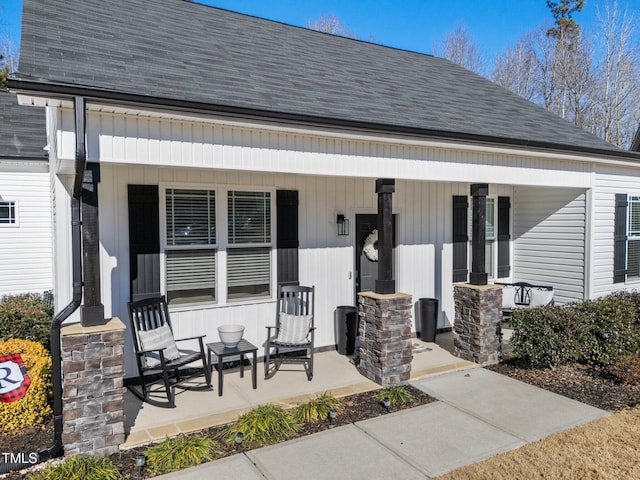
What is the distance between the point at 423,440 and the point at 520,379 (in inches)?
87.8

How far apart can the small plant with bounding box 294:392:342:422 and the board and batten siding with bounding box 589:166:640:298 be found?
18.6 ft

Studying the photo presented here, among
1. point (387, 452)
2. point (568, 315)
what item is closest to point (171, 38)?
A: point (387, 452)

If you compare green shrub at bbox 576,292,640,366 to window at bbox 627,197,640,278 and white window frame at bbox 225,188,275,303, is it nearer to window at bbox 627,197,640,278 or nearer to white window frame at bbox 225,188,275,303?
window at bbox 627,197,640,278

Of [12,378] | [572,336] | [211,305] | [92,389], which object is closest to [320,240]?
[211,305]

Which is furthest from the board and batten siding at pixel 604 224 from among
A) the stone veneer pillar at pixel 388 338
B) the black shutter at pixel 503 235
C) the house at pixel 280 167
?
the stone veneer pillar at pixel 388 338

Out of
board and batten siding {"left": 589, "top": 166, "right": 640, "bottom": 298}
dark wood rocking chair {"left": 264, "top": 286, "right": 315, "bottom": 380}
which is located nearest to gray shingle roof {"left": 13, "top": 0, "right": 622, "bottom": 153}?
board and batten siding {"left": 589, "top": 166, "right": 640, "bottom": 298}

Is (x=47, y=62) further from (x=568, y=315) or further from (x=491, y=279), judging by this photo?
(x=491, y=279)

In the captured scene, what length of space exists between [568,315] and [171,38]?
653 cm

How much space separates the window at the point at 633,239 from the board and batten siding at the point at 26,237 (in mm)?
11187

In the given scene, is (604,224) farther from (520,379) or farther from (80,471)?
(80,471)

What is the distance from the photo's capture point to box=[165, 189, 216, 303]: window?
569 centimetres

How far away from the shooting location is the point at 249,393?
5.16 meters

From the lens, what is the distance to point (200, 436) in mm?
4133

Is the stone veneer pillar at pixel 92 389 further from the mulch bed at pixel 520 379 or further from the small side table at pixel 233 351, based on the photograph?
the small side table at pixel 233 351
